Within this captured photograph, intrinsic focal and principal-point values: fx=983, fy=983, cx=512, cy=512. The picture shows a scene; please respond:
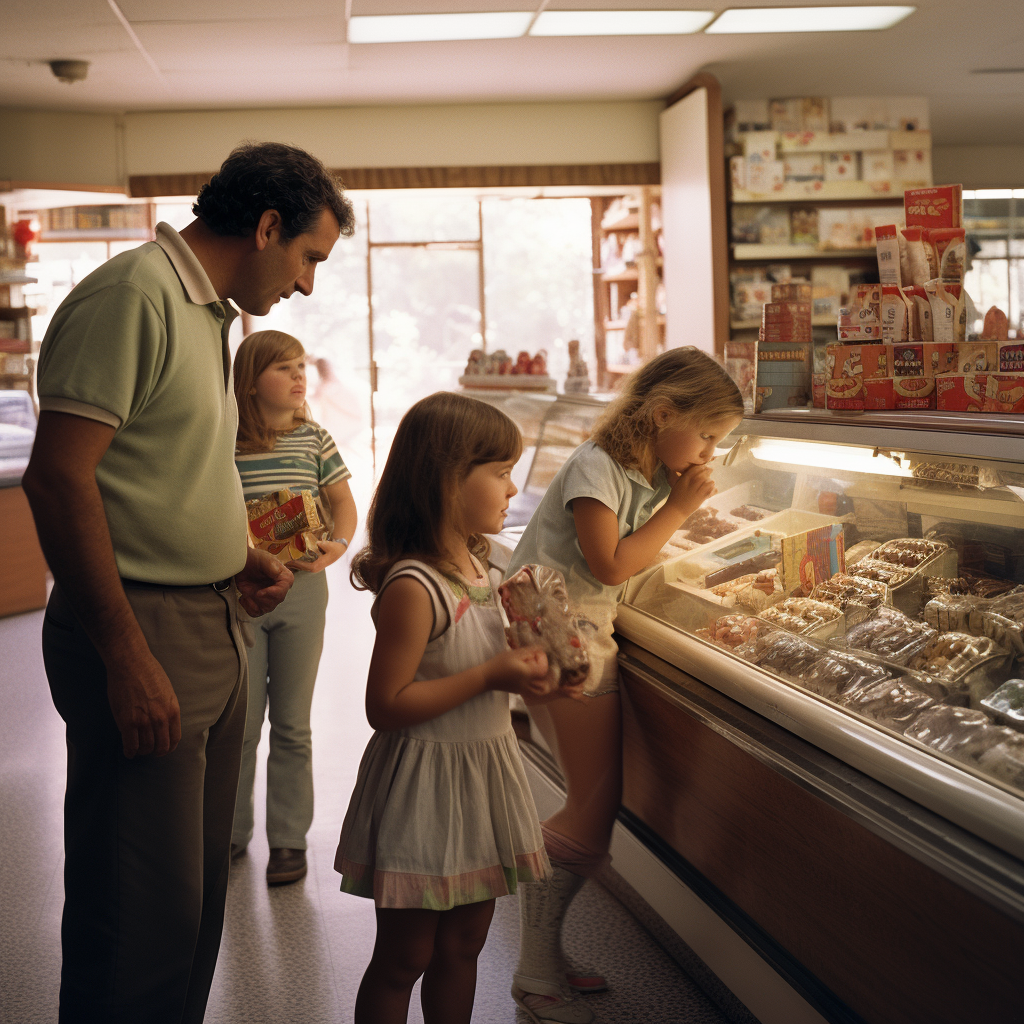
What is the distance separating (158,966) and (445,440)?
2.88ft

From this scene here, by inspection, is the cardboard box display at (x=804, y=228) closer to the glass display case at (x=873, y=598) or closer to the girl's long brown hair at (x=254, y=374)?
the glass display case at (x=873, y=598)

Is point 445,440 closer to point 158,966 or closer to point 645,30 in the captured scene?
point 158,966

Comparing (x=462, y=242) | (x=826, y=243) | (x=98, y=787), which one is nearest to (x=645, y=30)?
(x=826, y=243)

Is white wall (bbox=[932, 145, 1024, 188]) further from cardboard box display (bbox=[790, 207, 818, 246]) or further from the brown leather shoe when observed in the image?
the brown leather shoe

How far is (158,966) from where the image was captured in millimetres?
1425

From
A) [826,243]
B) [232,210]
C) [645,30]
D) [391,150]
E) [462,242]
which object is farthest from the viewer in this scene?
[462,242]

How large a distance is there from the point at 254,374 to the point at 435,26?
133 inches

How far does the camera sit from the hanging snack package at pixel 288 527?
197 cm

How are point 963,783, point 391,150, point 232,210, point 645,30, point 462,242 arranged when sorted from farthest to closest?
point 462,242
point 391,150
point 645,30
point 232,210
point 963,783

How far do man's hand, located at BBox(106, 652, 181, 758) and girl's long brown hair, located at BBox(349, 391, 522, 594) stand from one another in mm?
370

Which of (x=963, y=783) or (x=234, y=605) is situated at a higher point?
(x=234, y=605)

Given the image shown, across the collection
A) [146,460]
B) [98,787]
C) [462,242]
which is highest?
[462,242]

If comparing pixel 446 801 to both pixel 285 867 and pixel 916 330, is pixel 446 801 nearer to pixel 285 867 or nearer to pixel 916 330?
pixel 285 867

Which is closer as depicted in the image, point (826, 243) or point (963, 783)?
point (963, 783)
